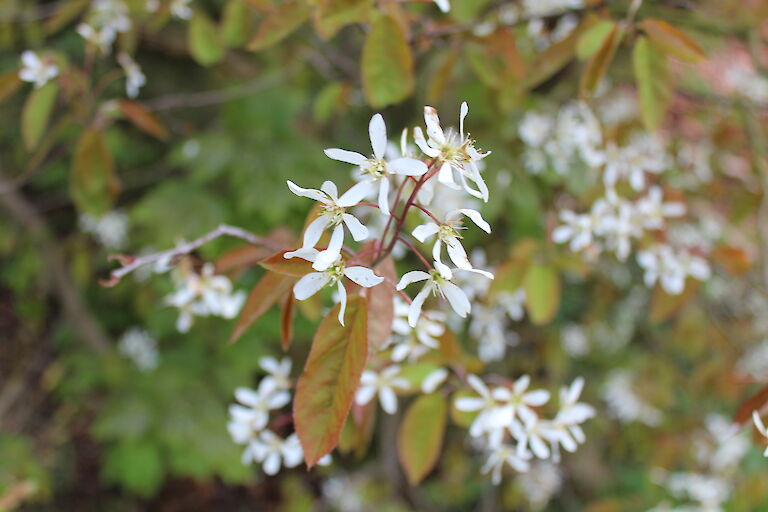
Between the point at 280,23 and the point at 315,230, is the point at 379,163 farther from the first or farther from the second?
the point at 280,23

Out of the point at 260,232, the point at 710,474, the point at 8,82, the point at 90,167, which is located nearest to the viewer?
the point at 8,82

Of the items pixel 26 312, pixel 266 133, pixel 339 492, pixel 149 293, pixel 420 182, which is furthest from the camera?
pixel 26 312

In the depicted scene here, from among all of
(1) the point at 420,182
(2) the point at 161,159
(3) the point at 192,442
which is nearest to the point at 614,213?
(1) the point at 420,182

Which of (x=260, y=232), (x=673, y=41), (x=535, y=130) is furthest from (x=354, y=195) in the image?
(x=260, y=232)

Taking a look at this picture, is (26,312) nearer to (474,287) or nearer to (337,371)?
(474,287)

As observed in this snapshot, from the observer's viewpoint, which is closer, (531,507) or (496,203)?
(496,203)

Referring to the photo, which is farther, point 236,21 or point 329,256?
point 236,21

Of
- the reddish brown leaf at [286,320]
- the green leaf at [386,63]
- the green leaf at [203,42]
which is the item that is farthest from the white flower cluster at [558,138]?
the reddish brown leaf at [286,320]
